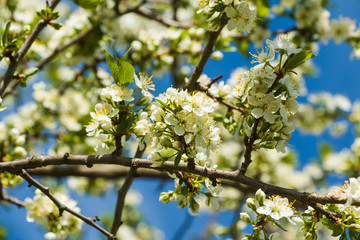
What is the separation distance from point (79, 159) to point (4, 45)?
1.10 metres

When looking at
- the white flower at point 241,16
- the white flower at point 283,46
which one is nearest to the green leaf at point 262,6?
the white flower at point 241,16

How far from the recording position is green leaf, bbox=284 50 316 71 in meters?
1.81

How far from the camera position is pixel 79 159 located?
1975mm

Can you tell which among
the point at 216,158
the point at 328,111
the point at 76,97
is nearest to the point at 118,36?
the point at 76,97

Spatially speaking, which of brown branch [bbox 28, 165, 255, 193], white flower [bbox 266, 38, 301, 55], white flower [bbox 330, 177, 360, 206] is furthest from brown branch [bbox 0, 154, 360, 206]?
brown branch [bbox 28, 165, 255, 193]

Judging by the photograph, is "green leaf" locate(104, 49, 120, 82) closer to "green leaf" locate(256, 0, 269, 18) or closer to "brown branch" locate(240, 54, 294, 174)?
"brown branch" locate(240, 54, 294, 174)

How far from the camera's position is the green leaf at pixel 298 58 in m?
1.81

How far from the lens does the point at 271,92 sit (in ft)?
6.20

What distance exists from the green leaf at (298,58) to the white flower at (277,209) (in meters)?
0.69

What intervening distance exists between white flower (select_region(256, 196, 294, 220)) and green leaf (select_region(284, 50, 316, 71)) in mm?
692

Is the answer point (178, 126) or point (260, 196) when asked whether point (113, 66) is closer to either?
point (178, 126)

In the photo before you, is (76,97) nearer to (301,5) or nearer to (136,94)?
(301,5)

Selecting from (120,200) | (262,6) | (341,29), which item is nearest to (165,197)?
(120,200)

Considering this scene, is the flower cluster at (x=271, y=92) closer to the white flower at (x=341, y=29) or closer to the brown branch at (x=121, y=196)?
the brown branch at (x=121, y=196)
